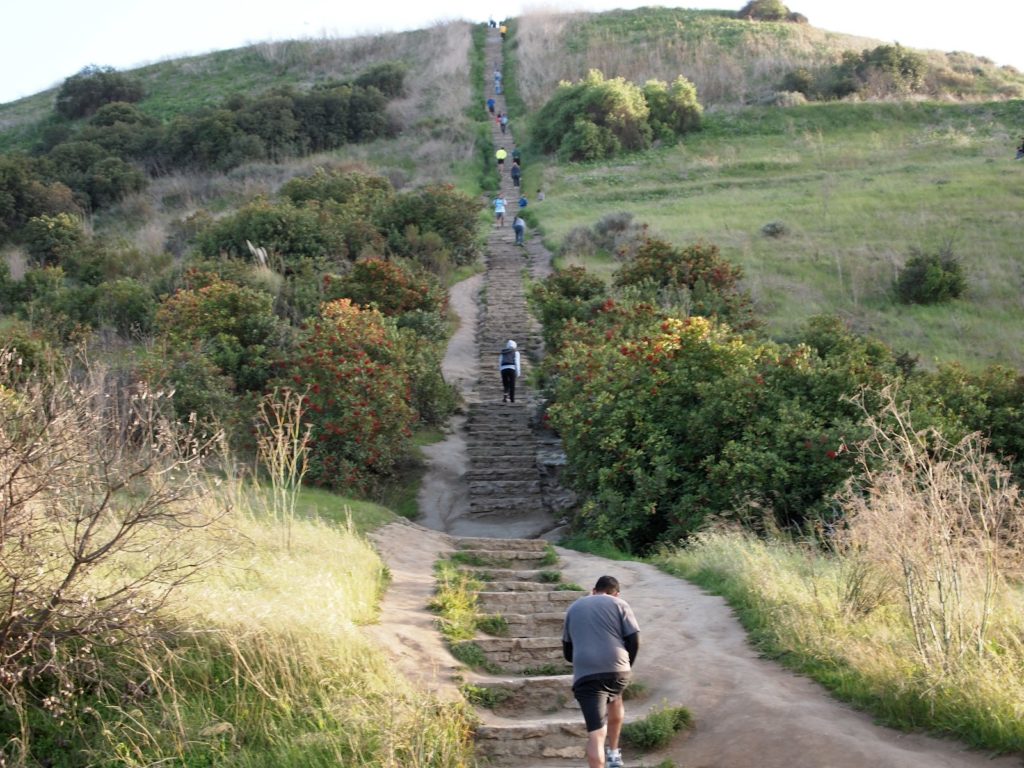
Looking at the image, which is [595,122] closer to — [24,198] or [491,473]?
[24,198]

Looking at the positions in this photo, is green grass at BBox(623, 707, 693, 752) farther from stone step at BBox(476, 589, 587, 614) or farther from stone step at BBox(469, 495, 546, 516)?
stone step at BBox(469, 495, 546, 516)

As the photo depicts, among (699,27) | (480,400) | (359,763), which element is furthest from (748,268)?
(699,27)

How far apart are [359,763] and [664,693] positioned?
3094mm

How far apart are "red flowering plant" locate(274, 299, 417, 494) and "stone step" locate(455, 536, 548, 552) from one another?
369 centimetres

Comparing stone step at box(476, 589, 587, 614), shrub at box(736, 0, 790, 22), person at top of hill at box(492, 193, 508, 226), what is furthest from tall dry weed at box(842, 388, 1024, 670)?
shrub at box(736, 0, 790, 22)

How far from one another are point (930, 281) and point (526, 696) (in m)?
22.9

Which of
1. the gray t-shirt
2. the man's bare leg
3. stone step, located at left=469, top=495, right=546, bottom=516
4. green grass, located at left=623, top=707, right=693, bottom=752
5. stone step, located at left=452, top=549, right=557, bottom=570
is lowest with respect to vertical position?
stone step, located at left=469, top=495, right=546, bottom=516

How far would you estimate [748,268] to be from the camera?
30031mm

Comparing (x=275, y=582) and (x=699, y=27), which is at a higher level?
(x=699, y=27)

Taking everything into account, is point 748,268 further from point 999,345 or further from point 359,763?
point 359,763

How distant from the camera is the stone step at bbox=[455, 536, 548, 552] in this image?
14.3m

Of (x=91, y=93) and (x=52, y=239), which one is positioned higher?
(x=91, y=93)

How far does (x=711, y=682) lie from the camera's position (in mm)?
8773

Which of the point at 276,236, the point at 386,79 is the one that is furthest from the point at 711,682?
the point at 386,79
